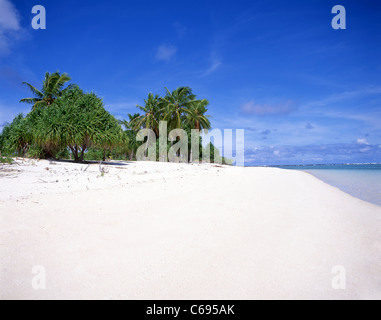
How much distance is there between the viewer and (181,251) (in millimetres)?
2547

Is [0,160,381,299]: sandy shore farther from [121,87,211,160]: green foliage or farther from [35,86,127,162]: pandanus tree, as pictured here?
[121,87,211,160]: green foliage

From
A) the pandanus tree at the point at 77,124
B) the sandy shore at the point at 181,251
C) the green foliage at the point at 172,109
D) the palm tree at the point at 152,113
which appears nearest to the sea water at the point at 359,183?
the sandy shore at the point at 181,251

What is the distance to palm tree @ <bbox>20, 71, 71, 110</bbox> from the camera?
1051 inches

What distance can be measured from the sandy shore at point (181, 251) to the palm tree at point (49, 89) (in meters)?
27.5

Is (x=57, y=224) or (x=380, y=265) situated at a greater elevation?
(x=57, y=224)

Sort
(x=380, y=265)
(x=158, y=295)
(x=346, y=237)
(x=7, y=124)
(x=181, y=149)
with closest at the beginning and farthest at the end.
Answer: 1. (x=158, y=295)
2. (x=380, y=265)
3. (x=346, y=237)
4. (x=7, y=124)
5. (x=181, y=149)

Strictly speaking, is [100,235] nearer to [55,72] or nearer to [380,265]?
[380,265]

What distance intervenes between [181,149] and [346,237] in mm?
39501

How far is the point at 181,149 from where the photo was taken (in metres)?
42.3

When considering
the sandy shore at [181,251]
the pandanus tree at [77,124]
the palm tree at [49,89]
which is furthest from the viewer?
the palm tree at [49,89]

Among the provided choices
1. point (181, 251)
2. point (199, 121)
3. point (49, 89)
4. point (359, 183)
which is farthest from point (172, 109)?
point (181, 251)

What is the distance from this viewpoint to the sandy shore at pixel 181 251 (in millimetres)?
1891

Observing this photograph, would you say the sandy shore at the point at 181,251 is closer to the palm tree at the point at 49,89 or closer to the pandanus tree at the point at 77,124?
the pandanus tree at the point at 77,124
